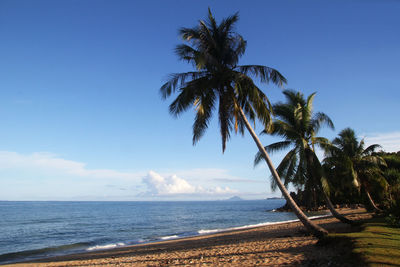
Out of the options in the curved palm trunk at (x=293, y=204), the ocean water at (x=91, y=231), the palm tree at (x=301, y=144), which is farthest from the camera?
the ocean water at (x=91, y=231)

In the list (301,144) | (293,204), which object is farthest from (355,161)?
(293,204)

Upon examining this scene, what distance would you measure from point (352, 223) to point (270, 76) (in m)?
9.44

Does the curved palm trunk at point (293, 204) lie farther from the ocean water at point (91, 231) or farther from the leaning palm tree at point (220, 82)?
the ocean water at point (91, 231)

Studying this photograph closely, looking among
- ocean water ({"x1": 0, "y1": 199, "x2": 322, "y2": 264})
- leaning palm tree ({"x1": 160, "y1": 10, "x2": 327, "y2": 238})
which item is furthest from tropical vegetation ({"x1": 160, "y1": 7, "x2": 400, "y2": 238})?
ocean water ({"x1": 0, "y1": 199, "x2": 322, "y2": 264})

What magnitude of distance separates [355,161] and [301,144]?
31.2ft

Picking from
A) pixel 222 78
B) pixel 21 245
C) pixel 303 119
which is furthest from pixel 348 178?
pixel 21 245

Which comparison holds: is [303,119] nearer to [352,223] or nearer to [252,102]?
[252,102]

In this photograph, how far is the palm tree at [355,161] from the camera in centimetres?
1504

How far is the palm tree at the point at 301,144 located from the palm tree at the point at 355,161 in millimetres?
1388

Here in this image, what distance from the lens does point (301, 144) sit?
46.1ft

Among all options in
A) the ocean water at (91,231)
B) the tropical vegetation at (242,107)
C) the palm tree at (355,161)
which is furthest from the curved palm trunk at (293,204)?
the ocean water at (91,231)

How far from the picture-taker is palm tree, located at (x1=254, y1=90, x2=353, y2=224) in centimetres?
1332

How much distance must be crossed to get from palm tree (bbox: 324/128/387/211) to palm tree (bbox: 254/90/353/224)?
4.55 ft

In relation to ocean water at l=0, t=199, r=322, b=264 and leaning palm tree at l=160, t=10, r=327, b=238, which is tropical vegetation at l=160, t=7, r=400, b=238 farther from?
ocean water at l=0, t=199, r=322, b=264
